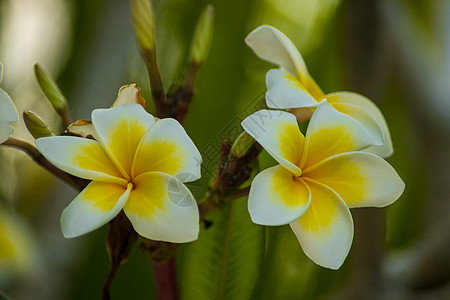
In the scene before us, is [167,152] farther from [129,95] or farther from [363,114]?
[363,114]

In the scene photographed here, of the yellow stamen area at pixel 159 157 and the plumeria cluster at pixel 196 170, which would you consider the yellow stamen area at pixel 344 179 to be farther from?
the yellow stamen area at pixel 159 157

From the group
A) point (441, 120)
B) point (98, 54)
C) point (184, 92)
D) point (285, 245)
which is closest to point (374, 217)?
point (285, 245)

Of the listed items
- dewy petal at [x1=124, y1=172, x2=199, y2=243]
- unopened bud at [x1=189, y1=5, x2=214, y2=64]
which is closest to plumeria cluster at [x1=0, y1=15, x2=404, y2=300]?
dewy petal at [x1=124, y1=172, x2=199, y2=243]

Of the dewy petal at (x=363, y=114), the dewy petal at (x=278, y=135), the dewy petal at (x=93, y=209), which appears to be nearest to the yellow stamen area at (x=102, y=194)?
the dewy petal at (x=93, y=209)

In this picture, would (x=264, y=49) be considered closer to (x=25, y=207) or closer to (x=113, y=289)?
(x=113, y=289)

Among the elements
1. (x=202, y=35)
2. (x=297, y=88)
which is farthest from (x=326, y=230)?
(x=202, y=35)

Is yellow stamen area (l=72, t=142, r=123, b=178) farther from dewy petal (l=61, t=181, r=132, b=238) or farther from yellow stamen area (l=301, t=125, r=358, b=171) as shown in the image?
yellow stamen area (l=301, t=125, r=358, b=171)

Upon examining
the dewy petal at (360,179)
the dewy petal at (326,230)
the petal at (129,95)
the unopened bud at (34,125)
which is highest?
the petal at (129,95)
